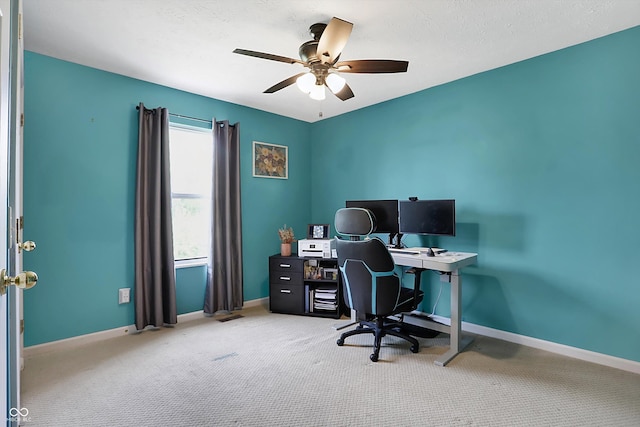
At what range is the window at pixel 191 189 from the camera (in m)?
3.62

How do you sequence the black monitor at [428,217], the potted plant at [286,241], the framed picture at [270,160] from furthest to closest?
the framed picture at [270,160]
the potted plant at [286,241]
the black monitor at [428,217]

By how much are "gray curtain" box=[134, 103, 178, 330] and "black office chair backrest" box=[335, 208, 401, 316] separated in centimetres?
175

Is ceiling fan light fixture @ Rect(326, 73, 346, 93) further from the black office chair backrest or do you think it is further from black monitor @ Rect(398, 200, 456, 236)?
black monitor @ Rect(398, 200, 456, 236)

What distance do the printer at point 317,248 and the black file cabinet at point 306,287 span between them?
0.06 m

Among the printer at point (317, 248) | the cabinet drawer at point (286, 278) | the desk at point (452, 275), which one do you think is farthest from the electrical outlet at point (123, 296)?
the desk at point (452, 275)

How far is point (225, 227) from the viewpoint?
3.77 m

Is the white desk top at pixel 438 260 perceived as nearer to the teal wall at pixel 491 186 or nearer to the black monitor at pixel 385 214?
the teal wall at pixel 491 186

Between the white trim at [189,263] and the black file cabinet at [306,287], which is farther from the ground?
the white trim at [189,263]

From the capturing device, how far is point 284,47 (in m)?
2.62

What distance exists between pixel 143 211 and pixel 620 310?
396 centimetres

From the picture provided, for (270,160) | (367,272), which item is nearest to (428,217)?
(367,272)

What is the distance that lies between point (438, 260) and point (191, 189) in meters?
2.65

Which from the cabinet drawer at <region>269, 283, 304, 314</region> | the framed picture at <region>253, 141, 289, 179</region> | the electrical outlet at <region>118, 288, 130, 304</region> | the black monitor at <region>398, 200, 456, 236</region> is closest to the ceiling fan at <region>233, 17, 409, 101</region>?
the black monitor at <region>398, 200, 456, 236</region>

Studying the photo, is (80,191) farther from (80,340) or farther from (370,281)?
(370,281)
